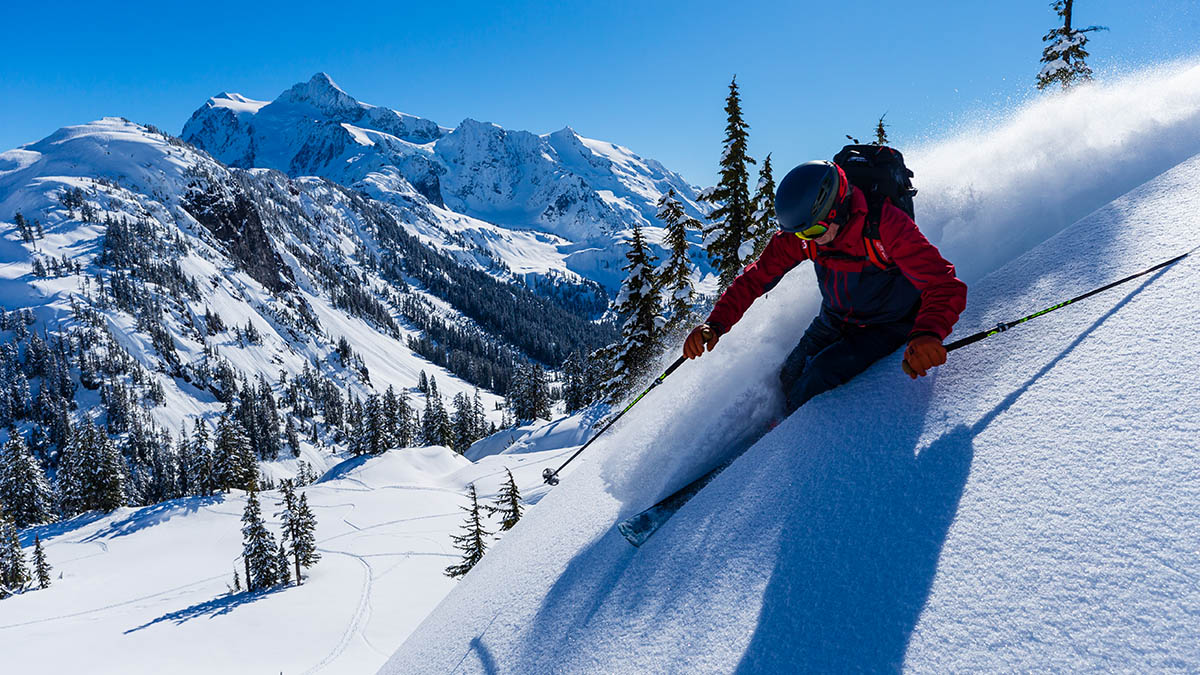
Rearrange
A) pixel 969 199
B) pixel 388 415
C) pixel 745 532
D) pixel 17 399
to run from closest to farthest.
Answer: pixel 745 532 → pixel 969 199 → pixel 388 415 → pixel 17 399

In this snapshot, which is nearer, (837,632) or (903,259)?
(837,632)

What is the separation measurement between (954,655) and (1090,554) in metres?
0.58

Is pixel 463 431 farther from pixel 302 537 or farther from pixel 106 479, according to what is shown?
pixel 302 537

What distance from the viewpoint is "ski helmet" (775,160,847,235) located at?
3146 mm

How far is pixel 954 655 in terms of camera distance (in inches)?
67.0

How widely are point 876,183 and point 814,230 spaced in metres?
0.55

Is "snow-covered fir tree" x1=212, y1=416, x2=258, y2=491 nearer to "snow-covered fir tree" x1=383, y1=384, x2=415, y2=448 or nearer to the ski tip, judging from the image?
"snow-covered fir tree" x1=383, y1=384, x2=415, y2=448

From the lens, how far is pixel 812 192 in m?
3.14

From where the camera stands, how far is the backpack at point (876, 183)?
3307 mm

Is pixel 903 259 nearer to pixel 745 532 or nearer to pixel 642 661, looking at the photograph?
pixel 745 532

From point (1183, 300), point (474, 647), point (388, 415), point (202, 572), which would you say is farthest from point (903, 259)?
point (388, 415)

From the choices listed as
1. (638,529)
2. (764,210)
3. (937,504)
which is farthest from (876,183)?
(764,210)

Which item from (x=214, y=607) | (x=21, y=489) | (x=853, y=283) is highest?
(x=853, y=283)

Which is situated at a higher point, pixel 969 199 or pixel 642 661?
pixel 969 199
